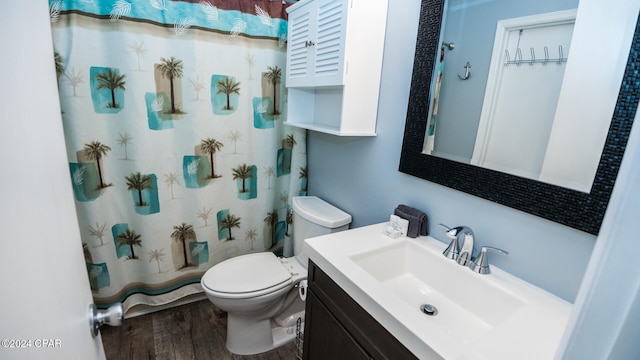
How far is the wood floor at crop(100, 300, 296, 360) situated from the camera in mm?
1606

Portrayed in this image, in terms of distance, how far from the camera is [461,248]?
1.06 metres

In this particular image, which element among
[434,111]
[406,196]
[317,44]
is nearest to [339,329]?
[406,196]

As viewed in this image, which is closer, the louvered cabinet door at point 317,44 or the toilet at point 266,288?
the louvered cabinet door at point 317,44

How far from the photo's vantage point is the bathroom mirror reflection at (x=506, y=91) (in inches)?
32.5

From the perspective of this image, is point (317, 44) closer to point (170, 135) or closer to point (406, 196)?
point (406, 196)

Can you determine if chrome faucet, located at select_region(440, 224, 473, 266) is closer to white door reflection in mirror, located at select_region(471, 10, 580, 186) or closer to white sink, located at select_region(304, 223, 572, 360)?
white sink, located at select_region(304, 223, 572, 360)

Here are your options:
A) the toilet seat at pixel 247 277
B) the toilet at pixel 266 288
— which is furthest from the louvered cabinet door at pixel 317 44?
the toilet seat at pixel 247 277

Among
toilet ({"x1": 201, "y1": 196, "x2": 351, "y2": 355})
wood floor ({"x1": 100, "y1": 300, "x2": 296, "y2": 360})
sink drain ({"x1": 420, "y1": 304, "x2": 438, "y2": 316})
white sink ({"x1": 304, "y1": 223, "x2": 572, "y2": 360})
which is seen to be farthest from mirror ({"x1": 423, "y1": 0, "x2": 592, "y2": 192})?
wood floor ({"x1": 100, "y1": 300, "x2": 296, "y2": 360})

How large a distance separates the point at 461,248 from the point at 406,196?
331mm

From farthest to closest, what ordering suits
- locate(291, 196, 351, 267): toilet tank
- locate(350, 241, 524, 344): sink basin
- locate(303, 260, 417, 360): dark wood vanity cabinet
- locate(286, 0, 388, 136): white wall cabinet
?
locate(291, 196, 351, 267): toilet tank → locate(286, 0, 388, 136): white wall cabinet → locate(350, 241, 524, 344): sink basin → locate(303, 260, 417, 360): dark wood vanity cabinet

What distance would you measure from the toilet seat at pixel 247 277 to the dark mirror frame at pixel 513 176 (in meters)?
0.88

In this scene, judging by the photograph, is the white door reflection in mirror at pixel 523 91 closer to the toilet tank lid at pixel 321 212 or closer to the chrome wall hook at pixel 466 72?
the chrome wall hook at pixel 466 72

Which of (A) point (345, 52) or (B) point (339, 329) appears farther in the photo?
(A) point (345, 52)

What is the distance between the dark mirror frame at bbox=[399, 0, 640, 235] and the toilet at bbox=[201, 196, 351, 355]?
→ 60cm
